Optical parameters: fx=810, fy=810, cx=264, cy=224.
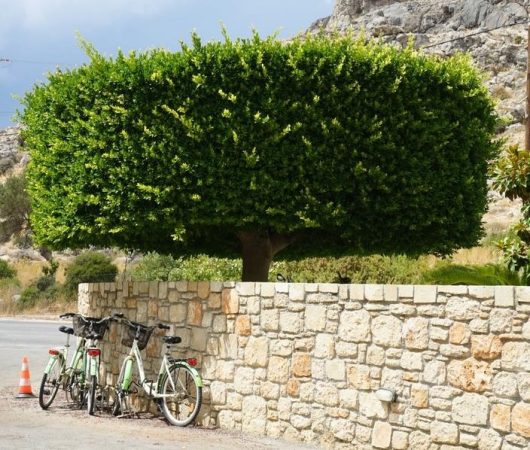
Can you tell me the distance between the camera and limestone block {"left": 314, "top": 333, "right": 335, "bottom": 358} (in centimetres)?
974

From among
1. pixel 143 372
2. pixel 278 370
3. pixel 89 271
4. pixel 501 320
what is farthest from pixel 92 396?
pixel 89 271

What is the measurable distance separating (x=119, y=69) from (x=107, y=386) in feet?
16.5

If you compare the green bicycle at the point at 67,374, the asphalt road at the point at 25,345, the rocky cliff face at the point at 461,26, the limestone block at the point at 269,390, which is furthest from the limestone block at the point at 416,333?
the rocky cliff face at the point at 461,26

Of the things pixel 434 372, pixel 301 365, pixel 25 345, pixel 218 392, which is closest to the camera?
pixel 434 372

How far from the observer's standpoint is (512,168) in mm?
12750

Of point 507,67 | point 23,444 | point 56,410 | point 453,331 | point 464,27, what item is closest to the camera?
point 453,331

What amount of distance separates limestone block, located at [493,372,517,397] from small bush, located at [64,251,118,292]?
29.2 m

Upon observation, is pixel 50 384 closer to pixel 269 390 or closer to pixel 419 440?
pixel 269 390

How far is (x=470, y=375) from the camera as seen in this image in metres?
8.30

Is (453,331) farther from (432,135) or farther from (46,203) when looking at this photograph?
(46,203)

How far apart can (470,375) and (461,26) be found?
81286 mm

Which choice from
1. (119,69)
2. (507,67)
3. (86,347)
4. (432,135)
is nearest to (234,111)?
(119,69)

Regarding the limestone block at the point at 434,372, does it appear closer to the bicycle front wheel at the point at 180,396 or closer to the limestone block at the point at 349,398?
the limestone block at the point at 349,398

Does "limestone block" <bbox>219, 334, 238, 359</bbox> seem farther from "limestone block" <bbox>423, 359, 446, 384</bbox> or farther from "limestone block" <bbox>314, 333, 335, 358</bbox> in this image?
"limestone block" <bbox>423, 359, 446, 384</bbox>
